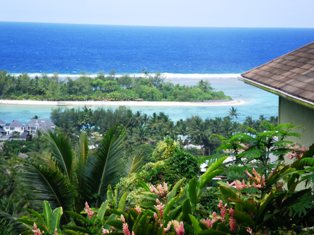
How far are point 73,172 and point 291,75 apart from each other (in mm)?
3066

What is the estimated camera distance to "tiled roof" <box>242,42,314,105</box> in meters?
5.70

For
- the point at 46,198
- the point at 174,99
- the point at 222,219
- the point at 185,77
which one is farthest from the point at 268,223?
the point at 185,77

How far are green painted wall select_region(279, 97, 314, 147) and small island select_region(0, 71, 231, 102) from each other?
66.0m

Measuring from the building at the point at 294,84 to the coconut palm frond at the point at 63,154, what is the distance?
2.36 meters

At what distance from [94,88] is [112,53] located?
67.5 metres

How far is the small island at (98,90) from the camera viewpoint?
73000 mm

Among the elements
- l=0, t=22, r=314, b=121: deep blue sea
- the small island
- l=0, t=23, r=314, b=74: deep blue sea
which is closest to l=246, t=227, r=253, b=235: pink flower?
l=0, t=22, r=314, b=121: deep blue sea

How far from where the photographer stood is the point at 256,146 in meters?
4.17

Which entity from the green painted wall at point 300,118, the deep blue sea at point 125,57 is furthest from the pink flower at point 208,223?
the deep blue sea at point 125,57

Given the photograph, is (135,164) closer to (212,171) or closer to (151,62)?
(212,171)

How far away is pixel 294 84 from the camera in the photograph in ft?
19.8

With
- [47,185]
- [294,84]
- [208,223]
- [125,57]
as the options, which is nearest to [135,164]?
[47,185]

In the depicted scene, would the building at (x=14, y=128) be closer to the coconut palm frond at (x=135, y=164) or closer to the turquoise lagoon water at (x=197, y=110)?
the turquoise lagoon water at (x=197, y=110)

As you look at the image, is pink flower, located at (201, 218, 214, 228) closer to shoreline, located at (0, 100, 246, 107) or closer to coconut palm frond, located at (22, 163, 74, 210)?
coconut palm frond, located at (22, 163, 74, 210)
